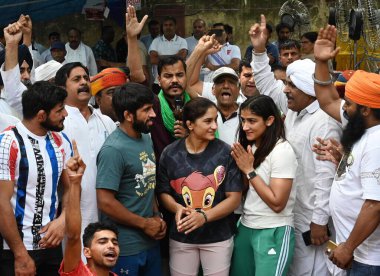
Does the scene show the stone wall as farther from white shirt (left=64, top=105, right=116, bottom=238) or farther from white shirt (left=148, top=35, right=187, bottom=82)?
white shirt (left=64, top=105, right=116, bottom=238)

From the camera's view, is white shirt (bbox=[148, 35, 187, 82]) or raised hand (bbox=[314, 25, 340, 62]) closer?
raised hand (bbox=[314, 25, 340, 62])

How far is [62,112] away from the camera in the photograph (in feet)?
14.1

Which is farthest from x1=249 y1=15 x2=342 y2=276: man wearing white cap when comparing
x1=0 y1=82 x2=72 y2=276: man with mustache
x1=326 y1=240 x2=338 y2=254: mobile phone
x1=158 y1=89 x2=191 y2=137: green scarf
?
x1=0 y1=82 x2=72 y2=276: man with mustache

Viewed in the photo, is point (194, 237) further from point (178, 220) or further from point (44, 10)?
point (44, 10)

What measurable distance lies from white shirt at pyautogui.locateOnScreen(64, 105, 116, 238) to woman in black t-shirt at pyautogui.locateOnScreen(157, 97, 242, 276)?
1.59 feet

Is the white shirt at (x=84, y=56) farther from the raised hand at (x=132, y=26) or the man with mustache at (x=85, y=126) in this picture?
the man with mustache at (x=85, y=126)

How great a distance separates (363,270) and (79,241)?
67.4 inches

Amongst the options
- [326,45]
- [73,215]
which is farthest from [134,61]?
[73,215]

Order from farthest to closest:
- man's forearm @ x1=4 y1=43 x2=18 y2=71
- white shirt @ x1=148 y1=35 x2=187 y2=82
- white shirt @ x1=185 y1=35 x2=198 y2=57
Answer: white shirt @ x1=185 y1=35 x2=198 y2=57 → white shirt @ x1=148 y1=35 x2=187 y2=82 → man's forearm @ x1=4 y1=43 x2=18 y2=71

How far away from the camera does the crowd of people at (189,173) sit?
4148 millimetres

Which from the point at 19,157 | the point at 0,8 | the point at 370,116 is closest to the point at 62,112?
the point at 19,157

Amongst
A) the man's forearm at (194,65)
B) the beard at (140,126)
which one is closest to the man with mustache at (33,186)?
the beard at (140,126)

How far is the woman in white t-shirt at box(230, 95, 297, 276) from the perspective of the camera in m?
4.68

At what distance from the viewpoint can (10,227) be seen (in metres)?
4.01
